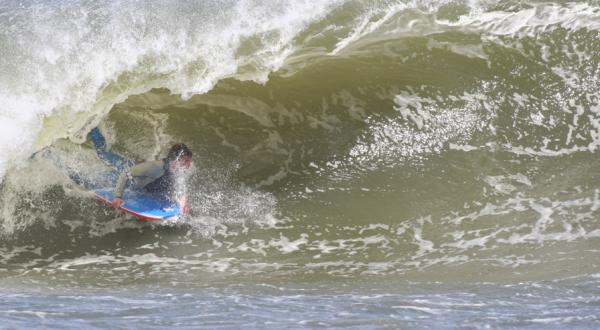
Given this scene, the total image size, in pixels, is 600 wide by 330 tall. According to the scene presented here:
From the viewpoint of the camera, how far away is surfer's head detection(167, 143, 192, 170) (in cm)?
711

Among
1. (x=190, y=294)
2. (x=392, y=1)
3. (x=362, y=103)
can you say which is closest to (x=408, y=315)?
(x=190, y=294)

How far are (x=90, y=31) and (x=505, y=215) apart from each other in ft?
15.5

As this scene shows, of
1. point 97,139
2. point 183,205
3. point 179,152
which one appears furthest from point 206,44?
point 183,205

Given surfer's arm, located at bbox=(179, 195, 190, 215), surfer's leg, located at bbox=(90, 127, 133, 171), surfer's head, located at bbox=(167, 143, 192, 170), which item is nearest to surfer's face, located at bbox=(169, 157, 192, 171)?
surfer's head, located at bbox=(167, 143, 192, 170)

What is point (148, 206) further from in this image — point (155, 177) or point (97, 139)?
point (97, 139)

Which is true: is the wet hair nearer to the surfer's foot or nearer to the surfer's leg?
the surfer's leg

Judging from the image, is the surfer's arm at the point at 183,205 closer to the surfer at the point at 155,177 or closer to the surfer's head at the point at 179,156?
the surfer at the point at 155,177

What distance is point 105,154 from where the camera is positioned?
789 centimetres

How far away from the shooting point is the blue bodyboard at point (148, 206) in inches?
288

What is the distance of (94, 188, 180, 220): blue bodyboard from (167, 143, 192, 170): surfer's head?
0.39 metres

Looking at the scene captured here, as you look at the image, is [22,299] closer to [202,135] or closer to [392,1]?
[202,135]

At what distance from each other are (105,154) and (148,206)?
925 mm

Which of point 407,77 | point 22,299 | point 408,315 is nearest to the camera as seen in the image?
point 408,315

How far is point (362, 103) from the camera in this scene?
827 centimetres
